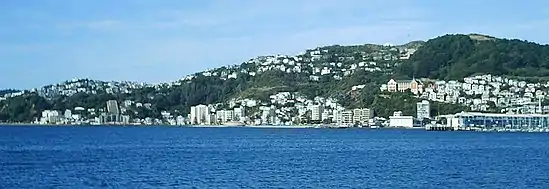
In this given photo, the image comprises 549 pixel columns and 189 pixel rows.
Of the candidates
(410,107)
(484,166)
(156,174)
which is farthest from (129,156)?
(410,107)

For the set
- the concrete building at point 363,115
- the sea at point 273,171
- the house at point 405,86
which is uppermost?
the house at point 405,86

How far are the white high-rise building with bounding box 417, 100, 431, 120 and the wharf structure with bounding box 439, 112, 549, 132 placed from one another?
376 inches

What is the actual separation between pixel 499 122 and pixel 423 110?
17.2m

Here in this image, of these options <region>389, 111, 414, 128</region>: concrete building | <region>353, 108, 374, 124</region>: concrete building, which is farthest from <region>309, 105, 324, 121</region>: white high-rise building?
<region>389, 111, 414, 128</region>: concrete building

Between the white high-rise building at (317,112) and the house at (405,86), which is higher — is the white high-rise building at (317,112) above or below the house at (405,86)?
below

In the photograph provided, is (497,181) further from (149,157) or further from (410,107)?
(410,107)

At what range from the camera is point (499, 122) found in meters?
161

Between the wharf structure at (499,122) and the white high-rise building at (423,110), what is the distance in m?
9.56

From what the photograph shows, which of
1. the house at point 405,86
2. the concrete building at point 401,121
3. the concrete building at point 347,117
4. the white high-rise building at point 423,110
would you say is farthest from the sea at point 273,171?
the house at point 405,86

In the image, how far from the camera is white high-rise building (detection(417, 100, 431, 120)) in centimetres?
17250

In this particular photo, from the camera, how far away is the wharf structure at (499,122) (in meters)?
156

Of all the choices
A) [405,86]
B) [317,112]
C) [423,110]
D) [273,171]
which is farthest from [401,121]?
[273,171]

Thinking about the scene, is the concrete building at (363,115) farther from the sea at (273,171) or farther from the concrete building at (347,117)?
the sea at (273,171)

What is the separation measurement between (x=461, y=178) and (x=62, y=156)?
33.9 metres
